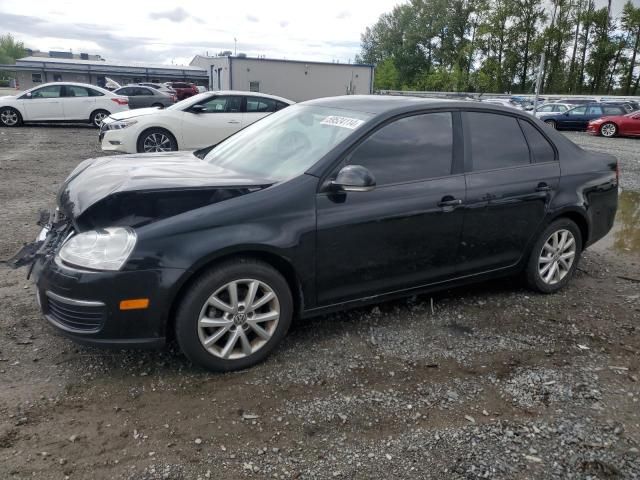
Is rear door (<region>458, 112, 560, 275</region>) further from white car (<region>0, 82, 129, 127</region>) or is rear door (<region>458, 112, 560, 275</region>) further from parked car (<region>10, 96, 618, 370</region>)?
white car (<region>0, 82, 129, 127</region>)

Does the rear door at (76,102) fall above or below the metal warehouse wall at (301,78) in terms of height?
below

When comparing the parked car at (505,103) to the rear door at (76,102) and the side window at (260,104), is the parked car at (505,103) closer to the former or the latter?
the side window at (260,104)

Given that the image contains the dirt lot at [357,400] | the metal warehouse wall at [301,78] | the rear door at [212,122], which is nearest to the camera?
the dirt lot at [357,400]

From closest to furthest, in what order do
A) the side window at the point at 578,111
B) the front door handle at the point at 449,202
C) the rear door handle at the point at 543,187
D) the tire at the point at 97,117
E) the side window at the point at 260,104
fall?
the front door handle at the point at 449,202
the rear door handle at the point at 543,187
the side window at the point at 260,104
the tire at the point at 97,117
the side window at the point at 578,111

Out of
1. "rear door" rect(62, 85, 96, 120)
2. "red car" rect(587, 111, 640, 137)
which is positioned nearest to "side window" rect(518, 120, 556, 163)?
"rear door" rect(62, 85, 96, 120)

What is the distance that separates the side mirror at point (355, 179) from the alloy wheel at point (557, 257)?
2029 mm

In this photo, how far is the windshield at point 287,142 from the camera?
3.63 meters

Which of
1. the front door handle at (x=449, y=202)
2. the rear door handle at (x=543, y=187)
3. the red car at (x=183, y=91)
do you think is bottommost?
the red car at (x=183, y=91)

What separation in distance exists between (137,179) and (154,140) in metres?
7.70

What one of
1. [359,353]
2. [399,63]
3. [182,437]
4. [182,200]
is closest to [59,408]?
[182,437]

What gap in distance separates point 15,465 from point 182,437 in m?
0.74

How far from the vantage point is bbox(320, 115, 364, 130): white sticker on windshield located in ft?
12.1

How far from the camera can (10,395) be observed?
299cm

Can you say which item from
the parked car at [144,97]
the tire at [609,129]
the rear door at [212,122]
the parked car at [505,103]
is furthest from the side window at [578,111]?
the rear door at [212,122]
